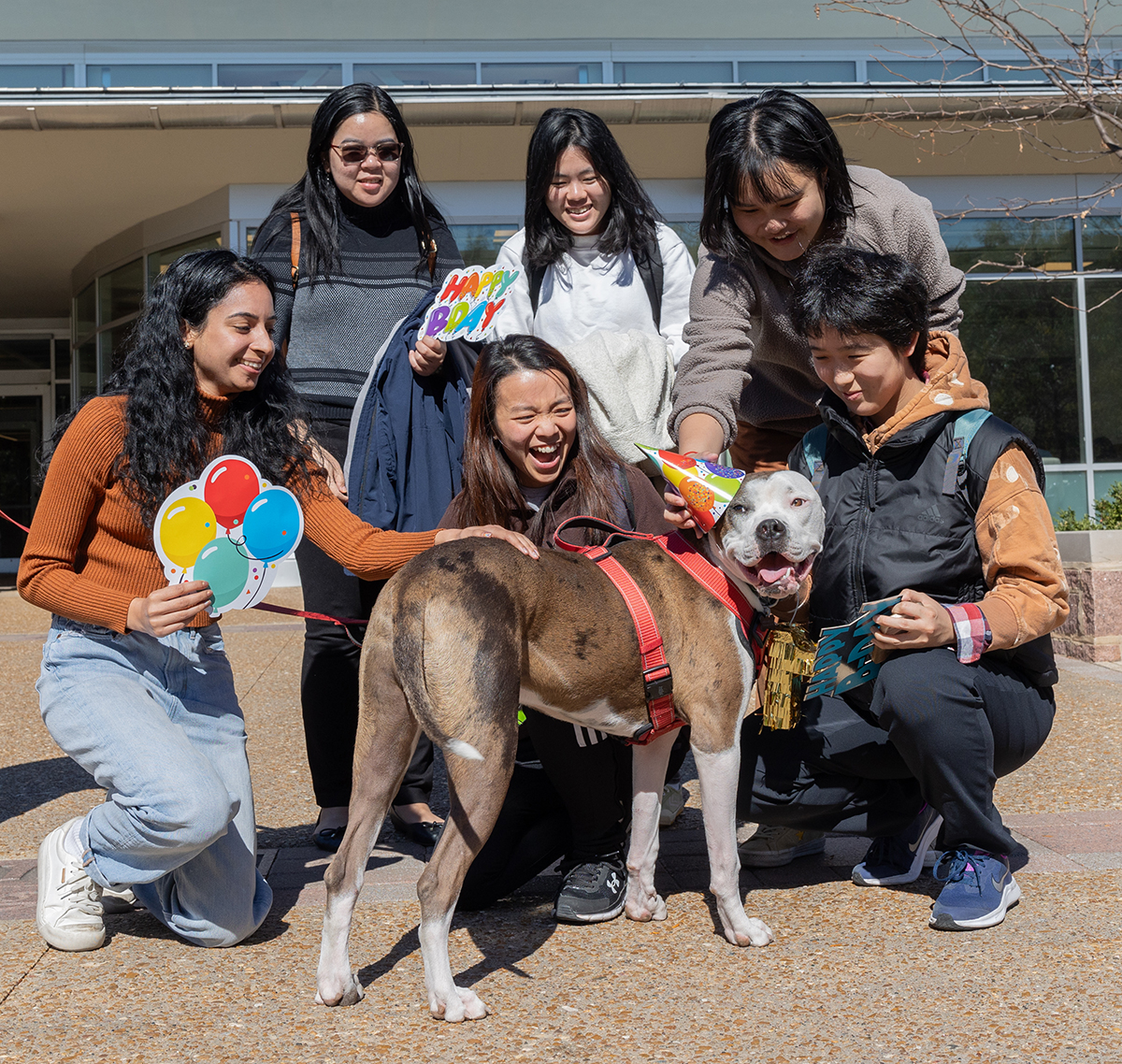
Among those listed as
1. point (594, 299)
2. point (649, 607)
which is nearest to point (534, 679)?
point (649, 607)

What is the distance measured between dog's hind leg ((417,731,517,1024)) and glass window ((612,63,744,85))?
36.4 ft

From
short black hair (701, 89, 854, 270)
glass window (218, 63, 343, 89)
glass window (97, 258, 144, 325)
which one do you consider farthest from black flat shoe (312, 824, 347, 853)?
glass window (97, 258, 144, 325)

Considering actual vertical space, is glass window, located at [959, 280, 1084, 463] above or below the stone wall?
above

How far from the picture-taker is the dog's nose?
308cm

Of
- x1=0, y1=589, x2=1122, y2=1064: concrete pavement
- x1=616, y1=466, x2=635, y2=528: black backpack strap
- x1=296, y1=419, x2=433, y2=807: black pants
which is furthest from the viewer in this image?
x1=296, y1=419, x2=433, y2=807: black pants

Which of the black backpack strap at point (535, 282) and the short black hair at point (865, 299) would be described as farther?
the black backpack strap at point (535, 282)

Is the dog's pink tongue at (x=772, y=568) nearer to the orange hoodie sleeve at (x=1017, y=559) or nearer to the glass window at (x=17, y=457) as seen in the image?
the orange hoodie sleeve at (x=1017, y=559)

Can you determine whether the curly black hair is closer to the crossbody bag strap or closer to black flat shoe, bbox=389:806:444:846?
the crossbody bag strap

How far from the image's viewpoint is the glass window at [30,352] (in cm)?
1941

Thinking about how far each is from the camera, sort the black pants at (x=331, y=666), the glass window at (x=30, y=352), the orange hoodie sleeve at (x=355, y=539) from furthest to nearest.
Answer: the glass window at (x=30, y=352) < the black pants at (x=331, y=666) < the orange hoodie sleeve at (x=355, y=539)

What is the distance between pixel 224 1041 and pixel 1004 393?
40.1 feet

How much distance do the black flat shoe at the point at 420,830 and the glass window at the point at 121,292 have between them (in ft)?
37.6

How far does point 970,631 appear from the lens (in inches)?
123

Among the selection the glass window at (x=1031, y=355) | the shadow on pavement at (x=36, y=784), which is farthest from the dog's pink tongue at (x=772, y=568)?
the glass window at (x=1031, y=355)
